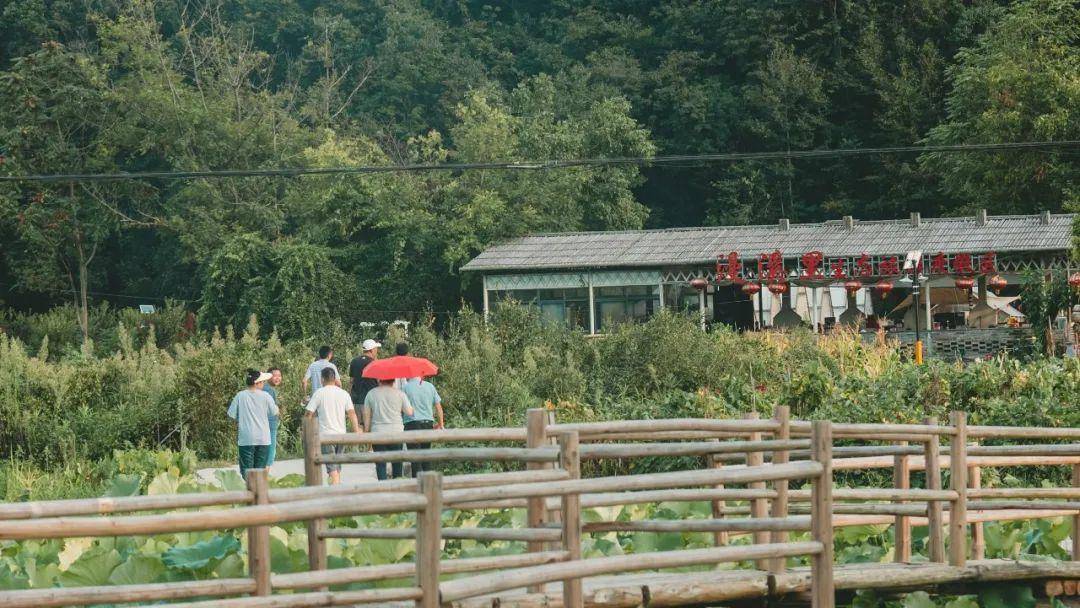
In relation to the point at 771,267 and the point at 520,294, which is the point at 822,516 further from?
the point at 520,294

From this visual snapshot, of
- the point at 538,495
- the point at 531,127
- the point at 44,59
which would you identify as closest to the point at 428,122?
the point at 531,127

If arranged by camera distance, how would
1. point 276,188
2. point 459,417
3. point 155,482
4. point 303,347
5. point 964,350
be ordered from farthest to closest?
point 276,188, point 964,350, point 303,347, point 459,417, point 155,482

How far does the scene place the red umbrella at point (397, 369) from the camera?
558 inches

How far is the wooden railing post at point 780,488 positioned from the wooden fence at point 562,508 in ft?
0.03

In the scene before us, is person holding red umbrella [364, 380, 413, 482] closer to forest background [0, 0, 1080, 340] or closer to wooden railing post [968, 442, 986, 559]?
wooden railing post [968, 442, 986, 559]

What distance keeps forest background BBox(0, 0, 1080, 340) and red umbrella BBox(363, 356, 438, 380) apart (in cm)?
2767

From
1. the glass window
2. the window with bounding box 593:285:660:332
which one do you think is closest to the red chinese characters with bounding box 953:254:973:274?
the window with bounding box 593:285:660:332

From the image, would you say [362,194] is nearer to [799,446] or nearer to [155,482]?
[155,482]

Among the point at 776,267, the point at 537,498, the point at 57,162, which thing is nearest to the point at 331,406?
the point at 537,498

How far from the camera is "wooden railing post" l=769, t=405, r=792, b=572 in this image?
8.02 m

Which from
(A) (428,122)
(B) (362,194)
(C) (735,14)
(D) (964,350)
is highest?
(C) (735,14)

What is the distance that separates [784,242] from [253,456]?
25.8m

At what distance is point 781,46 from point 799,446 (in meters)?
52.7

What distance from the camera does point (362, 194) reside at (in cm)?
4575
